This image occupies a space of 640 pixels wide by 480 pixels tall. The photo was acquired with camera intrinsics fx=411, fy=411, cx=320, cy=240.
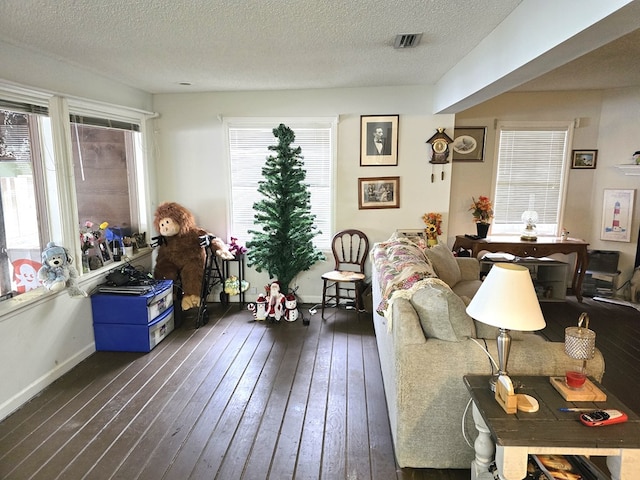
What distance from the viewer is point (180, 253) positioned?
448cm

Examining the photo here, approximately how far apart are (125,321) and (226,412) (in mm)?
1479

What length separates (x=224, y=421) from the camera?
2.72m

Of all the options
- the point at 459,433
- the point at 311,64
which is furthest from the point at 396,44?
the point at 459,433

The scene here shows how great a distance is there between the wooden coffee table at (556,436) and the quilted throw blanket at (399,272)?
0.77 metres

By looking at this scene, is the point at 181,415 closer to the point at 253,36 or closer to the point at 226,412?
the point at 226,412

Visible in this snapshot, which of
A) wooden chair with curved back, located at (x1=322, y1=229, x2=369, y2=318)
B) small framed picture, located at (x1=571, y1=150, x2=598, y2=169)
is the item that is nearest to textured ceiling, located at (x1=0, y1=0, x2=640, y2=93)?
small framed picture, located at (x1=571, y1=150, x2=598, y2=169)

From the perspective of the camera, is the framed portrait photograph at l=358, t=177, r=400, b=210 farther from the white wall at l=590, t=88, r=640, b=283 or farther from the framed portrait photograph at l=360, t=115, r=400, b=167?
the white wall at l=590, t=88, r=640, b=283

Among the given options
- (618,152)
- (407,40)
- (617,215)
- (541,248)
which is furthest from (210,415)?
(618,152)

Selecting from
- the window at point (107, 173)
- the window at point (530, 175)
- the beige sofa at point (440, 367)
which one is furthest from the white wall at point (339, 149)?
the beige sofa at point (440, 367)

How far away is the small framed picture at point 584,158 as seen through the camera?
17.1 ft

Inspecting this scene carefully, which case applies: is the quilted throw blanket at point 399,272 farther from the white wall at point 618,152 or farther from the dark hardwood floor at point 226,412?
the white wall at point 618,152

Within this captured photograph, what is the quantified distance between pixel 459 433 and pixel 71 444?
227 centimetres

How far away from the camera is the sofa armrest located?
4.44 metres

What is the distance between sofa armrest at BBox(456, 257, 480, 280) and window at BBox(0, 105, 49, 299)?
3.94 metres
